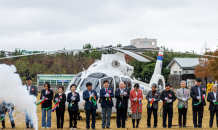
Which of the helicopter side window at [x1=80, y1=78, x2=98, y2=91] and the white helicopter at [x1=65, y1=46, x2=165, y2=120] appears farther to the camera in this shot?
the white helicopter at [x1=65, y1=46, x2=165, y2=120]

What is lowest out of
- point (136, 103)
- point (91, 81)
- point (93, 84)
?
point (136, 103)

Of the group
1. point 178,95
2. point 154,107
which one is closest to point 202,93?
point 178,95

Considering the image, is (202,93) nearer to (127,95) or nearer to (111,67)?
(127,95)

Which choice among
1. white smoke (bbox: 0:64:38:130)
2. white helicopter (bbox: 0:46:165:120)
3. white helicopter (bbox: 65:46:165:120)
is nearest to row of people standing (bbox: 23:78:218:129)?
white helicopter (bbox: 0:46:165:120)

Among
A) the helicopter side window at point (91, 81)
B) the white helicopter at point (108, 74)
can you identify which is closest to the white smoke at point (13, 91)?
the white helicopter at point (108, 74)

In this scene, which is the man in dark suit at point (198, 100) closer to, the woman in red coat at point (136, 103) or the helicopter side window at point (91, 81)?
the woman in red coat at point (136, 103)

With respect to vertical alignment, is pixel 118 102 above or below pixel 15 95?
below

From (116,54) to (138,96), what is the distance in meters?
A: 5.17

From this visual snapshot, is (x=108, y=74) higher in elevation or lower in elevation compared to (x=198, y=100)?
higher

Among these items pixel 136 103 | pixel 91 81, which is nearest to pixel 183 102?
pixel 136 103

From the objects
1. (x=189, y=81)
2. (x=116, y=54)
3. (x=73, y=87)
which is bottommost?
(x=189, y=81)

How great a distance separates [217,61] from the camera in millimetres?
28547

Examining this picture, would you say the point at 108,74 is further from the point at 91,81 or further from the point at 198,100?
the point at 198,100

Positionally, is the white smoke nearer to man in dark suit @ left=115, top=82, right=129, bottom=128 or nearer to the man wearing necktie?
man in dark suit @ left=115, top=82, right=129, bottom=128
